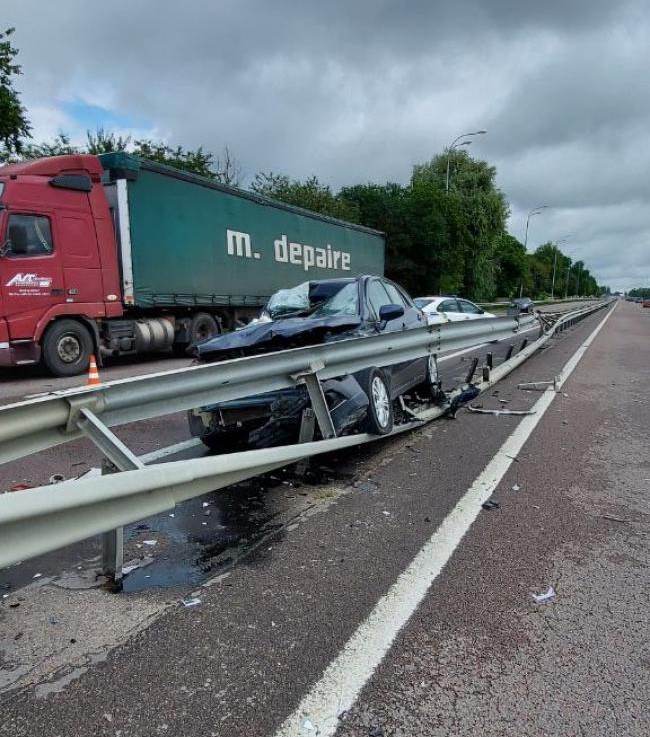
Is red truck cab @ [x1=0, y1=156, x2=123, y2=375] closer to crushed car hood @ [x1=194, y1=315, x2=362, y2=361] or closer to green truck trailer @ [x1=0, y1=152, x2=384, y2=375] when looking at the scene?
green truck trailer @ [x1=0, y1=152, x2=384, y2=375]

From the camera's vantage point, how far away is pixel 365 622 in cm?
263

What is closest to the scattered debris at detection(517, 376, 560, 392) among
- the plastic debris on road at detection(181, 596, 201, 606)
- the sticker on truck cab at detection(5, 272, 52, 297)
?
the plastic debris on road at detection(181, 596, 201, 606)

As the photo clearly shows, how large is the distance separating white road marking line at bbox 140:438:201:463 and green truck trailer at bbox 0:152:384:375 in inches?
239

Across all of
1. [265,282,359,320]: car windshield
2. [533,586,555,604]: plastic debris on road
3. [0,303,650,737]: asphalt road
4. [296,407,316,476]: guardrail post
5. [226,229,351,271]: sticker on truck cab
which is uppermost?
[226,229,351,271]: sticker on truck cab

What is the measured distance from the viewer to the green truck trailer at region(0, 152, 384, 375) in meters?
10.2

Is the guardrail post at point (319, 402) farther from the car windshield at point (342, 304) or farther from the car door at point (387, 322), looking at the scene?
the car windshield at point (342, 304)

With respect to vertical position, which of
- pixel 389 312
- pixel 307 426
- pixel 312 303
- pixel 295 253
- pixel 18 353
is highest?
pixel 295 253

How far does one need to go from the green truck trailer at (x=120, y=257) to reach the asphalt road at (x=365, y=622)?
7991mm

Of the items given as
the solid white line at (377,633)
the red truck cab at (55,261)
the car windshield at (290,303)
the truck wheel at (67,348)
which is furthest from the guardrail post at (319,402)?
the truck wheel at (67,348)

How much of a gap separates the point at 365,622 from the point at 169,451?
130 inches

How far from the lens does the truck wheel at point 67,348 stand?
35.2 feet

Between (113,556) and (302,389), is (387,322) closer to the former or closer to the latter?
(302,389)

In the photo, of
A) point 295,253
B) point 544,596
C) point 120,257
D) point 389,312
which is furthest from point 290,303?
point 295,253

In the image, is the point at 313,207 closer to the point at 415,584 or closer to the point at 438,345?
the point at 438,345
